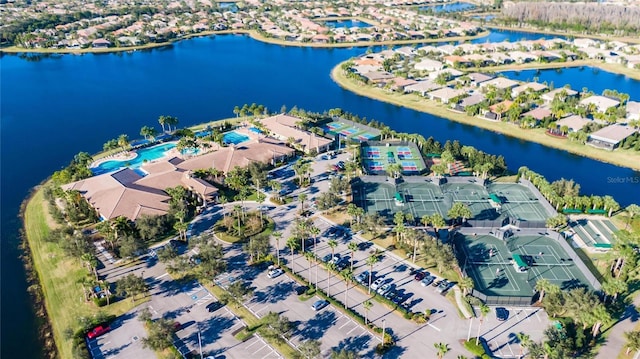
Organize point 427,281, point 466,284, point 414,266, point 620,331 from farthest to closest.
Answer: point 414,266 → point 427,281 → point 466,284 → point 620,331

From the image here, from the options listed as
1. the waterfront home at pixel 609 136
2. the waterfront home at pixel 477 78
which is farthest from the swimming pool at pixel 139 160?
the waterfront home at pixel 477 78

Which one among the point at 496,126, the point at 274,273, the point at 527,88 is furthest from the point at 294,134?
the point at 527,88

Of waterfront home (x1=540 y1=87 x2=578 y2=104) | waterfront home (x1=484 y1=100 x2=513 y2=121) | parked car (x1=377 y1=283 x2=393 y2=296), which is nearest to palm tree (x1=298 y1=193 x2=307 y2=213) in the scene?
parked car (x1=377 y1=283 x2=393 y2=296)

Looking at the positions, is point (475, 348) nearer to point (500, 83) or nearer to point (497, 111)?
point (497, 111)

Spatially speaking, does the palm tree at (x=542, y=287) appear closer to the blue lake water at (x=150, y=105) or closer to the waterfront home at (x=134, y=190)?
the blue lake water at (x=150, y=105)

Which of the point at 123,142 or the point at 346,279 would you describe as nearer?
the point at 346,279

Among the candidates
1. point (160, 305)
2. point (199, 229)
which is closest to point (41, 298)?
point (160, 305)

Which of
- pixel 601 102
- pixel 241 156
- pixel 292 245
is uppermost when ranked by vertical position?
pixel 601 102

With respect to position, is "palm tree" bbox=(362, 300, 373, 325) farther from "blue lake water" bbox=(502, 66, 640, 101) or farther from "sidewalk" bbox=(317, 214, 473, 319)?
"blue lake water" bbox=(502, 66, 640, 101)
